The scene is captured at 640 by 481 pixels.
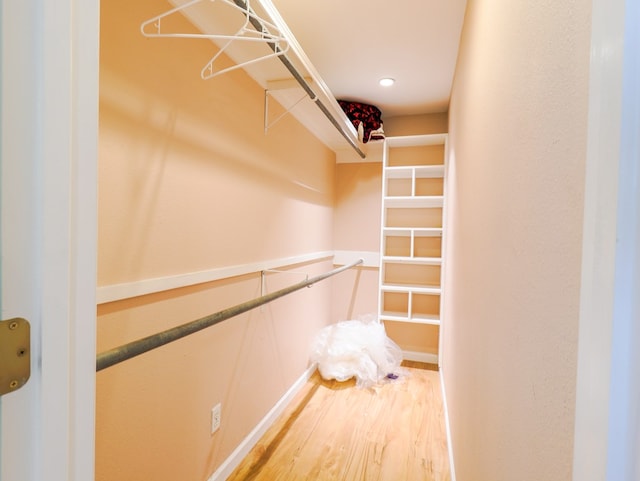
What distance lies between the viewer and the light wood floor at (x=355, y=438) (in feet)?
5.71

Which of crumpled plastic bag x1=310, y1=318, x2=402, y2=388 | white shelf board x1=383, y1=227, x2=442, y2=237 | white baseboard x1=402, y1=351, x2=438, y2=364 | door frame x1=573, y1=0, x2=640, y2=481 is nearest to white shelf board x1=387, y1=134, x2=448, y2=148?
white shelf board x1=383, y1=227, x2=442, y2=237

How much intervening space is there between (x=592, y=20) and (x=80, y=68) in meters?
0.68

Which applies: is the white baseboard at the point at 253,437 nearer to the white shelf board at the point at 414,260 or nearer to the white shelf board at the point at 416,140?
the white shelf board at the point at 414,260

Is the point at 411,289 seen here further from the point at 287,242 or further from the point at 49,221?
the point at 49,221

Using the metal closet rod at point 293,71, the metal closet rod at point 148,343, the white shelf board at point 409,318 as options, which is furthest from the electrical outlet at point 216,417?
the white shelf board at point 409,318

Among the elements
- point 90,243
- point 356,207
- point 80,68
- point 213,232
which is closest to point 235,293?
point 213,232

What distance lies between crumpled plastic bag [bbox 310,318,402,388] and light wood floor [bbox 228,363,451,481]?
3.8 inches

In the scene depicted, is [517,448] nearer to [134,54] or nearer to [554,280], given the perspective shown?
[554,280]

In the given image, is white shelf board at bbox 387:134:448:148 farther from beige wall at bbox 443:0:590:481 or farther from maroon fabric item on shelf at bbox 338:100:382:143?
beige wall at bbox 443:0:590:481

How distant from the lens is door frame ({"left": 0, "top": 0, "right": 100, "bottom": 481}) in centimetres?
41

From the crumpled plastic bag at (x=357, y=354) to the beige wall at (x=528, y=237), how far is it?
166 centimetres

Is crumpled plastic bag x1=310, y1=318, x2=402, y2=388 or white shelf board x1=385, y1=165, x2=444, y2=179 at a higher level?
white shelf board x1=385, y1=165, x2=444, y2=179

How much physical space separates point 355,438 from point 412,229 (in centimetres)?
184

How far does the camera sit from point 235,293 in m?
1.70
